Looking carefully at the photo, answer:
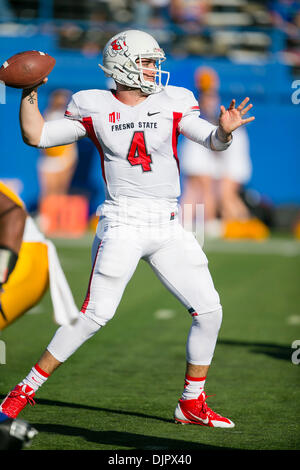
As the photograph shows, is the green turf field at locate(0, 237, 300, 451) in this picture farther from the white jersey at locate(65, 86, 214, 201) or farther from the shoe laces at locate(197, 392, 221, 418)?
the white jersey at locate(65, 86, 214, 201)

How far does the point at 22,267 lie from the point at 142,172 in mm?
1002

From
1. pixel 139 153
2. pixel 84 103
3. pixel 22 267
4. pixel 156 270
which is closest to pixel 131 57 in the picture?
pixel 84 103

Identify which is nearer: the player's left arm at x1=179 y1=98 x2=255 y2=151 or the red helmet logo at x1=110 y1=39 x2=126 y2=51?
the player's left arm at x1=179 y1=98 x2=255 y2=151

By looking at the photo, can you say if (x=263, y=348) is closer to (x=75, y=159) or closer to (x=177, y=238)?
(x=177, y=238)

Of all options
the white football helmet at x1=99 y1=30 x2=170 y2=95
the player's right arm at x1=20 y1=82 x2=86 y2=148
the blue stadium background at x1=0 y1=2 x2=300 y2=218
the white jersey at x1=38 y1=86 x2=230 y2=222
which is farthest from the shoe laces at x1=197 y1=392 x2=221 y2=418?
the blue stadium background at x1=0 y1=2 x2=300 y2=218

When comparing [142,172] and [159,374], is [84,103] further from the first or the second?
[159,374]

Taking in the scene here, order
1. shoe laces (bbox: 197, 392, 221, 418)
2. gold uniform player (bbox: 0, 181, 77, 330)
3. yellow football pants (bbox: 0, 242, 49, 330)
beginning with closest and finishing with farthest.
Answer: gold uniform player (bbox: 0, 181, 77, 330) → yellow football pants (bbox: 0, 242, 49, 330) → shoe laces (bbox: 197, 392, 221, 418)

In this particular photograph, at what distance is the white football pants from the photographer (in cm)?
428

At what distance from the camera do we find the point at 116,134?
14.4ft

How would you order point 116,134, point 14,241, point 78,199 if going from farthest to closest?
1. point 78,199
2. point 116,134
3. point 14,241

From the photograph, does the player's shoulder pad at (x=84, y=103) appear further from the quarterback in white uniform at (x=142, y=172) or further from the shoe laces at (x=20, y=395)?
the shoe laces at (x=20, y=395)
